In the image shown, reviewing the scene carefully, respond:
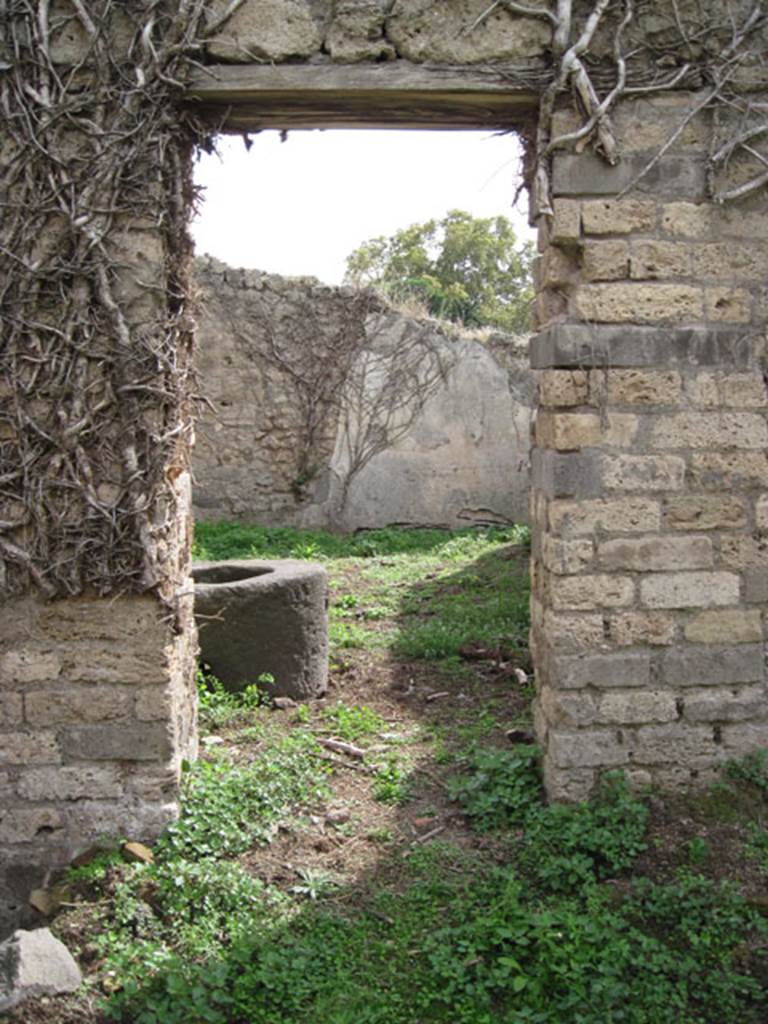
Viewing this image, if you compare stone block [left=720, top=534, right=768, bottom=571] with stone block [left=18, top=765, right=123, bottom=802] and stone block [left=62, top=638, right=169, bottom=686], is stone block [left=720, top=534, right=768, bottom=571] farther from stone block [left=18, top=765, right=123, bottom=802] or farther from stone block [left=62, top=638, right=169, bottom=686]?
stone block [left=18, top=765, right=123, bottom=802]

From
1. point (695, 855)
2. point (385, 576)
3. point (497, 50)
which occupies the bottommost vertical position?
point (695, 855)

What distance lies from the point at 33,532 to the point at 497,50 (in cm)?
272

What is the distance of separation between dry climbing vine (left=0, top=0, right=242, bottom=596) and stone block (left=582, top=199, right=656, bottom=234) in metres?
1.64

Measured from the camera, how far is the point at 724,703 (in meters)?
4.24

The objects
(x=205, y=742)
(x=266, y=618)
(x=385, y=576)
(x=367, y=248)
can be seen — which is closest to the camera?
(x=205, y=742)

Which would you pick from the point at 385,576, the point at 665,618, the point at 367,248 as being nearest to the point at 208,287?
the point at 385,576

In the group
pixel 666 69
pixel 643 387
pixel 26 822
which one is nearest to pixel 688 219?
pixel 666 69

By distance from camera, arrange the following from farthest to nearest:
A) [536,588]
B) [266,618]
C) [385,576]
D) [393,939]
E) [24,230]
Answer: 1. [385,576]
2. [266,618]
3. [536,588]
4. [24,230]
5. [393,939]

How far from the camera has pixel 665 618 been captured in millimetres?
4188

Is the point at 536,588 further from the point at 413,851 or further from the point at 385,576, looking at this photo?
the point at 385,576

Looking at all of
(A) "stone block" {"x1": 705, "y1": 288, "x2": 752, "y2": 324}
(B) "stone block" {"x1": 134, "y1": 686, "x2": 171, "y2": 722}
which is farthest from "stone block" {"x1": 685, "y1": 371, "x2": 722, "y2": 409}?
(B) "stone block" {"x1": 134, "y1": 686, "x2": 171, "y2": 722}

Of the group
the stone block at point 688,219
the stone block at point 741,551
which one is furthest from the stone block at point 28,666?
the stone block at point 688,219

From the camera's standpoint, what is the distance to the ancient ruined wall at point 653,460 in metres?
4.09

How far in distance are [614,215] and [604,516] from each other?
1.23 m
